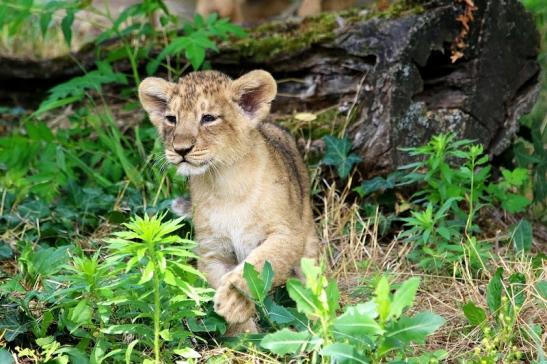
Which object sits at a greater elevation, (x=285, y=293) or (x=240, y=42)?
(x=240, y=42)

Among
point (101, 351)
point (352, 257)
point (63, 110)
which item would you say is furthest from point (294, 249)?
point (63, 110)

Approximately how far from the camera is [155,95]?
5.16m

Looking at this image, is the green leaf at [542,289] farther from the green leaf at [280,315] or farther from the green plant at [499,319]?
the green leaf at [280,315]

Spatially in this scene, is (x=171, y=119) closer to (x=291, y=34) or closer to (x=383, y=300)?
(x=383, y=300)

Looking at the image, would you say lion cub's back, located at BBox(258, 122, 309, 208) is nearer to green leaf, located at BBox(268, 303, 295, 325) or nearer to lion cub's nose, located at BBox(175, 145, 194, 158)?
lion cub's nose, located at BBox(175, 145, 194, 158)

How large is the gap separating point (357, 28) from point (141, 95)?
1706 mm

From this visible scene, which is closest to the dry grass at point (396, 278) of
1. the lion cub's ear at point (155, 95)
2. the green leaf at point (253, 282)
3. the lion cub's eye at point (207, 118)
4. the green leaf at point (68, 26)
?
the green leaf at point (253, 282)

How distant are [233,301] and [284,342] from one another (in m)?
0.81

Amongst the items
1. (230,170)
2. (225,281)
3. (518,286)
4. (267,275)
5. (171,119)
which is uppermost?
(171,119)

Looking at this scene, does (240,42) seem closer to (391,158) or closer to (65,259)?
(391,158)

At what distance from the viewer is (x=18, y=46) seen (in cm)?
820

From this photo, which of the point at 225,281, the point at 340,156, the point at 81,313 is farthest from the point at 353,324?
the point at 340,156

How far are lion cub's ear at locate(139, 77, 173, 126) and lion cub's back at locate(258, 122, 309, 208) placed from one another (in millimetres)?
523

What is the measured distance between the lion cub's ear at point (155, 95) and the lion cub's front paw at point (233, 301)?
1.13m
